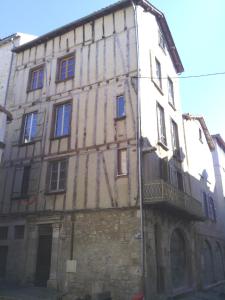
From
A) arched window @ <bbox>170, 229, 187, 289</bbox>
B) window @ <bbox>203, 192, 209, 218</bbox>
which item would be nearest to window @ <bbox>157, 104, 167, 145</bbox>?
arched window @ <bbox>170, 229, 187, 289</bbox>

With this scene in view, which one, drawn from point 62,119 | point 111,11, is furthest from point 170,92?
point 62,119

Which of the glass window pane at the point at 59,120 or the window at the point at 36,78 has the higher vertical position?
the window at the point at 36,78

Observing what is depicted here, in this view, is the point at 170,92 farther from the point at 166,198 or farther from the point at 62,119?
the point at 166,198

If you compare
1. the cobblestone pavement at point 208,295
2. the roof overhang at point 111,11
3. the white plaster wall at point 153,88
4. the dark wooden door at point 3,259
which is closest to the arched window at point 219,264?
the cobblestone pavement at point 208,295

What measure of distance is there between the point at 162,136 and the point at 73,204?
4927mm

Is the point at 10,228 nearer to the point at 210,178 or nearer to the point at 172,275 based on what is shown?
the point at 172,275

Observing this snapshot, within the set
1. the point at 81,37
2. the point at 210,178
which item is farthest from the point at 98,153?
the point at 210,178

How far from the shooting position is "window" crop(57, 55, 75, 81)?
1506 cm

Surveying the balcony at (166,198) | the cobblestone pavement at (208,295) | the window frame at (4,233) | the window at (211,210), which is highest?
the window at (211,210)

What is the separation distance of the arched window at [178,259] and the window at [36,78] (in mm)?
9741

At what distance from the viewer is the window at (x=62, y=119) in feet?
45.2

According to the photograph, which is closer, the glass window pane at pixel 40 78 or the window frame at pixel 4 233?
the window frame at pixel 4 233

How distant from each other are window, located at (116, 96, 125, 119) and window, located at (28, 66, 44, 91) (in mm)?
4863

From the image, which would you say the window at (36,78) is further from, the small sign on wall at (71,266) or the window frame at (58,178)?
the small sign on wall at (71,266)
